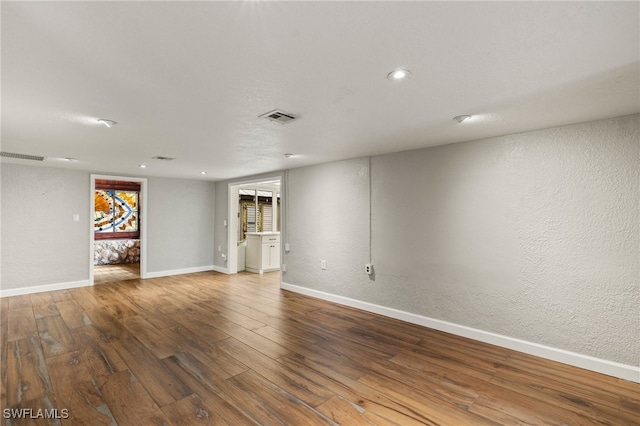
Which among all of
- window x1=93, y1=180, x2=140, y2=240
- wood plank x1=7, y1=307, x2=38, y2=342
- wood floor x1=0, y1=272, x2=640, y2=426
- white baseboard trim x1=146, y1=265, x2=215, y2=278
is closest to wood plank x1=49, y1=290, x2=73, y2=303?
wood plank x1=7, y1=307, x2=38, y2=342

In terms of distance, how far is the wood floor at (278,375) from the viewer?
202cm

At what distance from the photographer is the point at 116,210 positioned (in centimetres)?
879

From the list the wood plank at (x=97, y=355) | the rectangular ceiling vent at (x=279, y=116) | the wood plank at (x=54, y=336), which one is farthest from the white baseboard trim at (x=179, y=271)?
the rectangular ceiling vent at (x=279, y=116)

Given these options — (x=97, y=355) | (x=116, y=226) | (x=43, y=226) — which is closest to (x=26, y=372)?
(x=97, y=355)

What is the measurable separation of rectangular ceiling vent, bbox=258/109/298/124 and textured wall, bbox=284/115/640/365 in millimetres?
1868

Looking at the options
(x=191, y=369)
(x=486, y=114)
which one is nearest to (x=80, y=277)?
(x=191, y=369)

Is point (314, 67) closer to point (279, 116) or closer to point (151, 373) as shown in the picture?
point (279, 116)

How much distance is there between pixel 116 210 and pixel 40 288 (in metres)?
4.00

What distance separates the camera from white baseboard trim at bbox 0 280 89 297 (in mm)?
4938

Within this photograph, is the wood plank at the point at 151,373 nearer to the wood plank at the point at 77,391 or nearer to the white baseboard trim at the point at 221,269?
the wood plank at the point at 77,391

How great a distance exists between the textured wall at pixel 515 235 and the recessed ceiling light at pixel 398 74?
1.91 metres

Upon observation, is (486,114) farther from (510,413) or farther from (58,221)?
(58,221)

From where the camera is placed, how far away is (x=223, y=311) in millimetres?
4184

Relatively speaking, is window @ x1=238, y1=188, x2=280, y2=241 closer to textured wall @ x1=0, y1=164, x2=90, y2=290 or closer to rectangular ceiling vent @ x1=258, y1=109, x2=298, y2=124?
textured wall @ x1=0, y1=164, x2=90, y2=290
